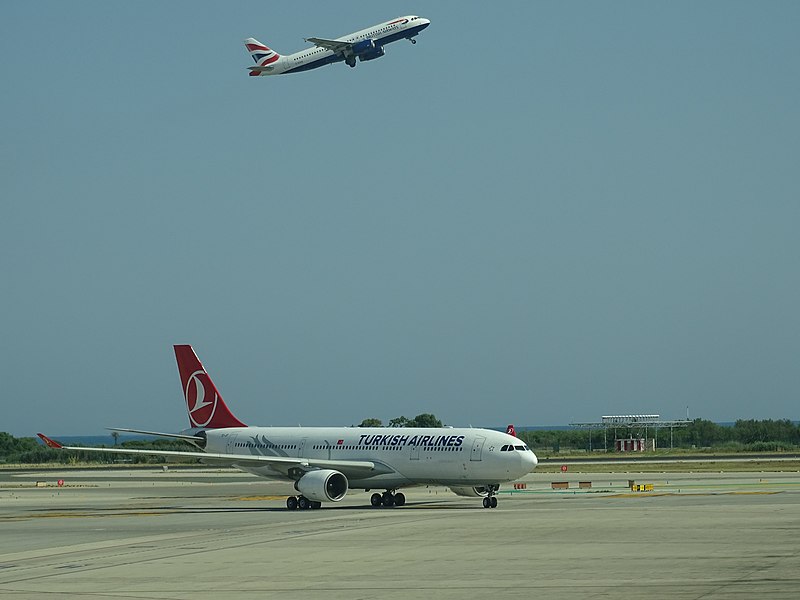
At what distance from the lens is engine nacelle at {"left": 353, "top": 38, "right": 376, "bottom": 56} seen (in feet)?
261

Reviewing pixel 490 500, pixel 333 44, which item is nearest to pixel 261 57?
pixel 333 44

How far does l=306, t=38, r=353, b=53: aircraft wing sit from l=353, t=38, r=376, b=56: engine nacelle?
49 centimetres

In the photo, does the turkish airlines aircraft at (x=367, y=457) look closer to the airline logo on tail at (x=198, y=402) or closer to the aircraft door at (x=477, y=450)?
the aircraft door at (x=477, y=450)

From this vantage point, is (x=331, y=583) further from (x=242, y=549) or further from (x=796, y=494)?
(x=796, y=494)

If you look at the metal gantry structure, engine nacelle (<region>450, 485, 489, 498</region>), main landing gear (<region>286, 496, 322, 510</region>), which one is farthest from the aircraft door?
the metal gantry structure

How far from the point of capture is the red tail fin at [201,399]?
63.8m

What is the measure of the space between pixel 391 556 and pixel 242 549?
5.16 metres

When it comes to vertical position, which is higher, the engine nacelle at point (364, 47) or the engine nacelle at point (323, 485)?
the engine nacelle at point (364, 47)

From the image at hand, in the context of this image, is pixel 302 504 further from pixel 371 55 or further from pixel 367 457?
pixel 371 55

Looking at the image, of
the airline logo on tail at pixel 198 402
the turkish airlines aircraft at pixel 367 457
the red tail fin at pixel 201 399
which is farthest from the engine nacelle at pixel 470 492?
the airline logo on tail at pixel 198 402

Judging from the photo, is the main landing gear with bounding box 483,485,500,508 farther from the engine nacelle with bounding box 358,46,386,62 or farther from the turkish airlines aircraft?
the engine nacelle with bounding box 358,46,386,62

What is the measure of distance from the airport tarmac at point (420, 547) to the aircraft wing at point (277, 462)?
6.66ft

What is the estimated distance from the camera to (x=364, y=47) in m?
79.5

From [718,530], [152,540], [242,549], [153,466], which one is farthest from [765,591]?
[153,466]
